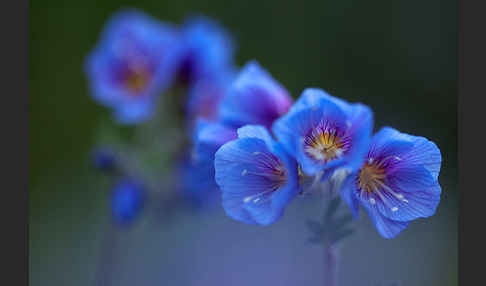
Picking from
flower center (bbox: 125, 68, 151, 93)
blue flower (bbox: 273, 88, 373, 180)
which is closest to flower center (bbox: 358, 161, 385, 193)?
blue flower (bbox: 273, 88, 373, 180)

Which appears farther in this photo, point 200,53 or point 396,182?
point 200,53


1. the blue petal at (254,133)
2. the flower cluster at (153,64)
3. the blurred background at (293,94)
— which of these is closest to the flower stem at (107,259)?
the blurred background at (293,94)

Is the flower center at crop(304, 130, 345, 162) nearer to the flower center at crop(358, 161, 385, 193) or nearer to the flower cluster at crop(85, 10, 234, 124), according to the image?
the flower center at crop(358, 161, 385, 193)

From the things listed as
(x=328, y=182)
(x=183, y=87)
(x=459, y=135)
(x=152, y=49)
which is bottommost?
(x=328, y=182)

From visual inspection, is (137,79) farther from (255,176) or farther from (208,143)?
(255,176)

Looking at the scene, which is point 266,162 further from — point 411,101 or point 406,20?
point 406,20

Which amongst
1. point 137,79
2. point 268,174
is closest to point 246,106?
point 268,174

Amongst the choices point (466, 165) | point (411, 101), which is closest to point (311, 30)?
point (411, 101)
